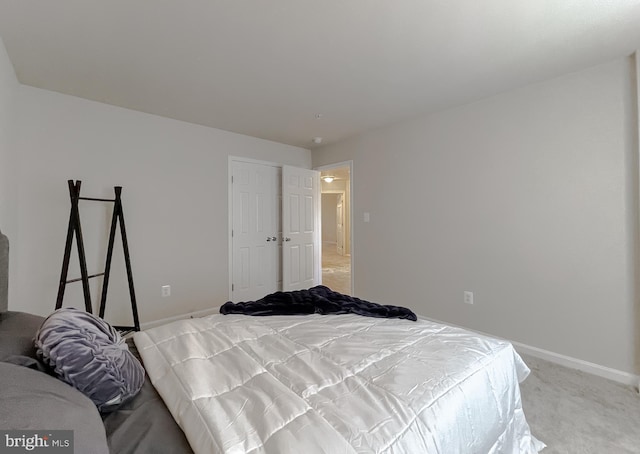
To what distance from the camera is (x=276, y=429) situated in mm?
796

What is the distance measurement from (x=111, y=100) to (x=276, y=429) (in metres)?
3.26

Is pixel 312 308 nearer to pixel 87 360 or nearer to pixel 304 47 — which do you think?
pixel 87 360

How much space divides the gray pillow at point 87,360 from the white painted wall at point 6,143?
1.75 m

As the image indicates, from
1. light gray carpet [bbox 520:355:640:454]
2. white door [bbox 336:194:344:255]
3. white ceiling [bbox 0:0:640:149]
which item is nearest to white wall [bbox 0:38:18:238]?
white ceiling [bbox 0:0:640:149]

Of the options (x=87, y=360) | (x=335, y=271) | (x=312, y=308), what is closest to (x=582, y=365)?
(x=312, y=308)

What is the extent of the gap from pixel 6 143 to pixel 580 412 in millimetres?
4248

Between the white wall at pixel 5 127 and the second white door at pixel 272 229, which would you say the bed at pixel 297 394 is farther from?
the second white door at pixel 272 229

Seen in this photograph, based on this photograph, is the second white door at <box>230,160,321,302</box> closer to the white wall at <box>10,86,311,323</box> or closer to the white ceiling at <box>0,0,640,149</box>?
the white wall at <box>10,86,311,323</box>

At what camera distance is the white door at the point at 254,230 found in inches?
153

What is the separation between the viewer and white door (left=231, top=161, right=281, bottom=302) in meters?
3.88

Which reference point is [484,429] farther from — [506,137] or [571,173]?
[506,137]

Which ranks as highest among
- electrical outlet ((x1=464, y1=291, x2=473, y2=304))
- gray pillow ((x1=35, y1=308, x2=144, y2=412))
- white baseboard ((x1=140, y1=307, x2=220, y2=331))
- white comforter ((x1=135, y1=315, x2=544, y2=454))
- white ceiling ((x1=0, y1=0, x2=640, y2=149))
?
white ceiling ((x1=0, y1=0, x2=640, y2=149))

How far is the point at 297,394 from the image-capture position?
97 cm

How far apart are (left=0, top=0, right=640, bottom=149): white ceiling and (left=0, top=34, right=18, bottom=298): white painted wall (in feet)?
0.38
